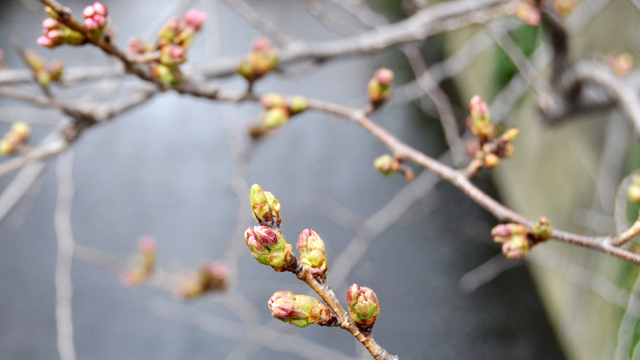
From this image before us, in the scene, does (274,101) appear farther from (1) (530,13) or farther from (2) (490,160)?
(1) (530,13)

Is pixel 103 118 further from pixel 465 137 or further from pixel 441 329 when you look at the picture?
pixel 465 137

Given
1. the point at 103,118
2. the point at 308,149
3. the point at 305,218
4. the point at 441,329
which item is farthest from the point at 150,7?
the point at 103,118

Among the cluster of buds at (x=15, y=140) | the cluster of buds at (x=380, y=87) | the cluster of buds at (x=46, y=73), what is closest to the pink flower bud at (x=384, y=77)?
the cluster of buds at (x=380, y=87)

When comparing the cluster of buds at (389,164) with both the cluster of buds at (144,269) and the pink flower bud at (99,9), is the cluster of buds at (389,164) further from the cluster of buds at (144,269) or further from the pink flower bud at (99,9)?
the cluster of buds at (144,269)

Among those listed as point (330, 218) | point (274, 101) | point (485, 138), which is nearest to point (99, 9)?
point (274, 101)

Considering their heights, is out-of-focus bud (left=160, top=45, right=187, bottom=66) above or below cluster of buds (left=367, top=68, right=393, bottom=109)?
below

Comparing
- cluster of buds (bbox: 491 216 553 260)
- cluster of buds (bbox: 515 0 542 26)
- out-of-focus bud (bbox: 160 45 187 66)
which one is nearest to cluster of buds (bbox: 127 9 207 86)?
out-of-focus bud (bbox: 160 45 187 66)

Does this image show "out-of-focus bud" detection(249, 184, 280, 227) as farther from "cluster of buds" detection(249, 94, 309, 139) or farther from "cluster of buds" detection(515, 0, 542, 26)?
"cluster of buds" detection(515, 0, 542, 26)
